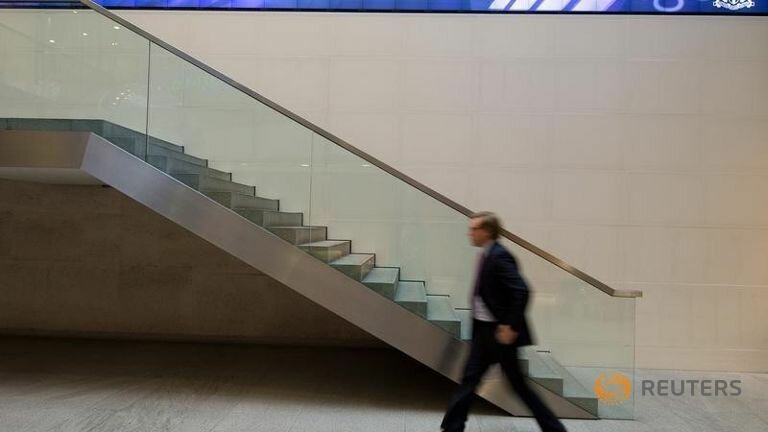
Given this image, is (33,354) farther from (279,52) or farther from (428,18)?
(428,18)

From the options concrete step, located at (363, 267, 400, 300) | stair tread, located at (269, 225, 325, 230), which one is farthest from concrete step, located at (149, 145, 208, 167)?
concrete step, located at (363, 267, 400, 300)

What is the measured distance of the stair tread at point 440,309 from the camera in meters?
4.45

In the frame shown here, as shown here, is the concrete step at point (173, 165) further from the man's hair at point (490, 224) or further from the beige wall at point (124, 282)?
the man's hair at point (490, 224)

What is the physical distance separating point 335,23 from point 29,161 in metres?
3.73

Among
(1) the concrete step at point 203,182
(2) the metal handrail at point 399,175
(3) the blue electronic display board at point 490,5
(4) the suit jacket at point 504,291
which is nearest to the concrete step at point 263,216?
(1) the concrete step at point 203,182

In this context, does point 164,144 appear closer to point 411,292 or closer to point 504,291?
point 411,292

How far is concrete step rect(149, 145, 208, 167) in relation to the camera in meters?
4.70

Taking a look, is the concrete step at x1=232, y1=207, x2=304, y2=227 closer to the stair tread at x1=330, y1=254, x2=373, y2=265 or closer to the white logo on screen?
the stair tread at x1=330, y1=254, x2=373, y2=265

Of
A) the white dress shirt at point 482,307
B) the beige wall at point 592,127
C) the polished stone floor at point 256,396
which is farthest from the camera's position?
the beige wall at point 592,127

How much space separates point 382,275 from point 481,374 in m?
1.53

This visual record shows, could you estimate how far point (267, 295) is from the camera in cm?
677

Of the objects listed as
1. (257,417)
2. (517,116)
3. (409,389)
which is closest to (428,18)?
(517,116)

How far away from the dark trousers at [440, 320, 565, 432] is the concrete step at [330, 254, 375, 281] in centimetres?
133

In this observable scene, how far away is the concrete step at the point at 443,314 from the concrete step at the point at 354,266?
636mm
